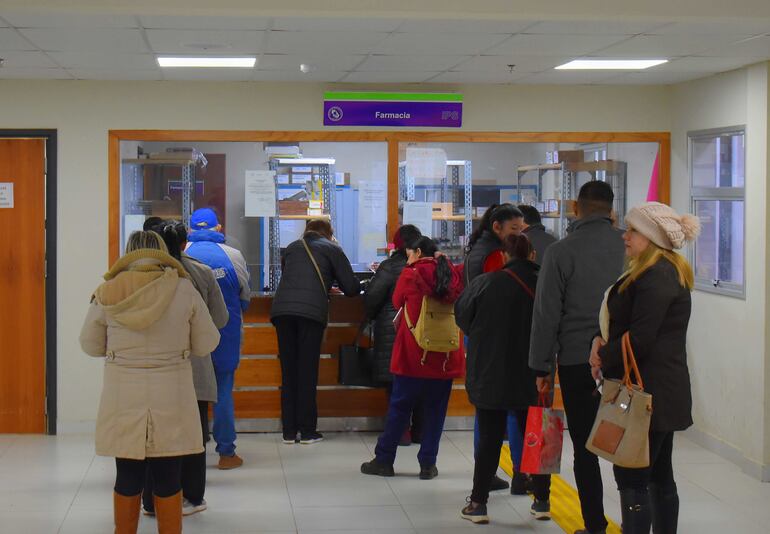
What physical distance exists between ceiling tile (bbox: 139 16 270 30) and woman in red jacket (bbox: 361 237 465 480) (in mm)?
1612

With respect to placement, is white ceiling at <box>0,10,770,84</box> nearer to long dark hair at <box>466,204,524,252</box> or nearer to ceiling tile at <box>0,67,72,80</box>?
ceiling tile at <box>0,67,72,80</box>

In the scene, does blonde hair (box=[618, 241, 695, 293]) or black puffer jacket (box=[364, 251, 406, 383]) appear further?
black puffer jacket (box=[364, 251, 406, 383])

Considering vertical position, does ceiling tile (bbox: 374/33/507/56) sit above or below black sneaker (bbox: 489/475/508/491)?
above

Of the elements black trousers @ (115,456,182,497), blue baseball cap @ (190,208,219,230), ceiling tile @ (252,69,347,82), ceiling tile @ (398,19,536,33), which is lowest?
black trousers @ (115,456,182,497)

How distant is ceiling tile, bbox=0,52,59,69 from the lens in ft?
22.1

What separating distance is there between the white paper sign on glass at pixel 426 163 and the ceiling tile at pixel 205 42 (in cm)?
211

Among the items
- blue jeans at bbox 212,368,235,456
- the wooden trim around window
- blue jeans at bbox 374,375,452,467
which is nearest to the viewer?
blue jeans at bbox 374,375,452,467

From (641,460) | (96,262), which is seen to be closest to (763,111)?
(641,460)

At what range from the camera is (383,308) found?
7305 mm

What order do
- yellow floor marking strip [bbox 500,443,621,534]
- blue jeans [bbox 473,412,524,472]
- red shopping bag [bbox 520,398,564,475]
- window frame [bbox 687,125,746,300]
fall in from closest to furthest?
red shopping bag [bbox 520,398,564,475]
yellow floor marking strip [bbox 500,443,621,534]
blue jeans [bbox 473,412,524,472]
window frame [bbox 687,125,746,300]

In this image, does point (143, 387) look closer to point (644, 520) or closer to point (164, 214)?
point (644, 520)

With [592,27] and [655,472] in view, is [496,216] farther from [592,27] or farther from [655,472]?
[655,472]

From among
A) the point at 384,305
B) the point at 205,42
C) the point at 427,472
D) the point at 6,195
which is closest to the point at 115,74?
the point at 6,195

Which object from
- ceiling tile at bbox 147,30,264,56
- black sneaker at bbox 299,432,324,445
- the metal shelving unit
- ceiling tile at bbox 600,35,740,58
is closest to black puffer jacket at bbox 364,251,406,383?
black sneaker at bbox 299,432,324,445
